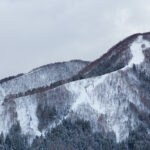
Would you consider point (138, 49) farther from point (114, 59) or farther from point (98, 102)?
point (98, 102)

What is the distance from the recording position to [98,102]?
15938cm

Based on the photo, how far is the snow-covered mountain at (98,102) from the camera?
6048 inches

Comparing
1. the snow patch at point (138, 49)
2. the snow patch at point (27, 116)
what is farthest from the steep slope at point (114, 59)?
the snow patch at point (27, 116)

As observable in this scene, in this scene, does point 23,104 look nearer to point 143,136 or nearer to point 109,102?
point 109,102

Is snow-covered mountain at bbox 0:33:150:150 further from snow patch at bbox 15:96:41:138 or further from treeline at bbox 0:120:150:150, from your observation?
treeline at bbox 0:120:150:150

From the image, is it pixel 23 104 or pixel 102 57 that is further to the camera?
pixel 102 57

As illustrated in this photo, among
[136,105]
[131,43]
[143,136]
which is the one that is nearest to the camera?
[143,136]

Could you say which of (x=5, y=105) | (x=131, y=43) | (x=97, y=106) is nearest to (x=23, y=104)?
(x=5, y=105)

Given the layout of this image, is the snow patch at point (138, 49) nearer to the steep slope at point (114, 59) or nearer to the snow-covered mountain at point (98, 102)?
the snow-covered mountain at point (98, 102)

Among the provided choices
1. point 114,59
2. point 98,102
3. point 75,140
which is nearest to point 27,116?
point 98,102

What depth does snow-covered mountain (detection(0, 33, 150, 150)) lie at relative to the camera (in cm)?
15362

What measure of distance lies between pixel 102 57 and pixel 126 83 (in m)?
17.9

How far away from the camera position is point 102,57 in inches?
7008

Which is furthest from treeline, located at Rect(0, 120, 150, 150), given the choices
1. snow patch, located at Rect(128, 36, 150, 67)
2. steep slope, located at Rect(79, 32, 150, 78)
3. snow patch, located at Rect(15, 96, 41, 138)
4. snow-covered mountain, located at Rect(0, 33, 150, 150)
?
steep slope, located at Rect(79, 32, 150, 78)
